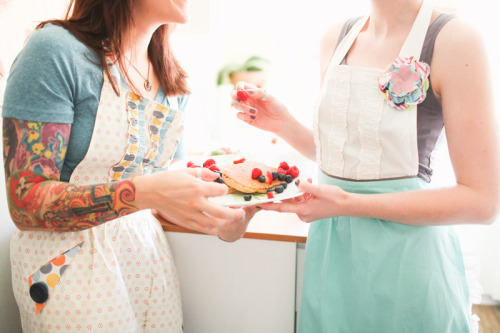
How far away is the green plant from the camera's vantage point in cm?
242

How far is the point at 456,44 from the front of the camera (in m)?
0.74

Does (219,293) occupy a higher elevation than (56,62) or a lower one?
lower

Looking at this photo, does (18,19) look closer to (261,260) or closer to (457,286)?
(261,260)

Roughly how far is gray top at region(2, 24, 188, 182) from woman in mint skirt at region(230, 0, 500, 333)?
503 millimetres

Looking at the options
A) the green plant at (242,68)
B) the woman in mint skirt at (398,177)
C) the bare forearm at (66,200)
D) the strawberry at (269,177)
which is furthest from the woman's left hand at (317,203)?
the green plant at (242,68)

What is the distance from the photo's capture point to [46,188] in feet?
2.52

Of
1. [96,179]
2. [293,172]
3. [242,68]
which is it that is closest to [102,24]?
[96,179]

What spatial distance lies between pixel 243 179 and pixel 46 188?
1.54 ft

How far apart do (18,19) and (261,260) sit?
1.10 meters

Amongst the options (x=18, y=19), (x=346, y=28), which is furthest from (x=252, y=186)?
(x=18, y=19)

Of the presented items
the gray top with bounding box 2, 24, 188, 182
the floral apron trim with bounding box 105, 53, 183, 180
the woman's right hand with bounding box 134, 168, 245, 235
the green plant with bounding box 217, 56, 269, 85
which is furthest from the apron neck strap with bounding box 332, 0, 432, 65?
the green plant with bounding box 217, 56, 269, 85

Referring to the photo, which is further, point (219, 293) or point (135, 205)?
point (219, 293)

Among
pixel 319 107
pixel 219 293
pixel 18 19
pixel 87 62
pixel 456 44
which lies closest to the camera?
pixel 456 44

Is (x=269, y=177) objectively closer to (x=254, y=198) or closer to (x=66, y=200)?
(x=254, y=198)
